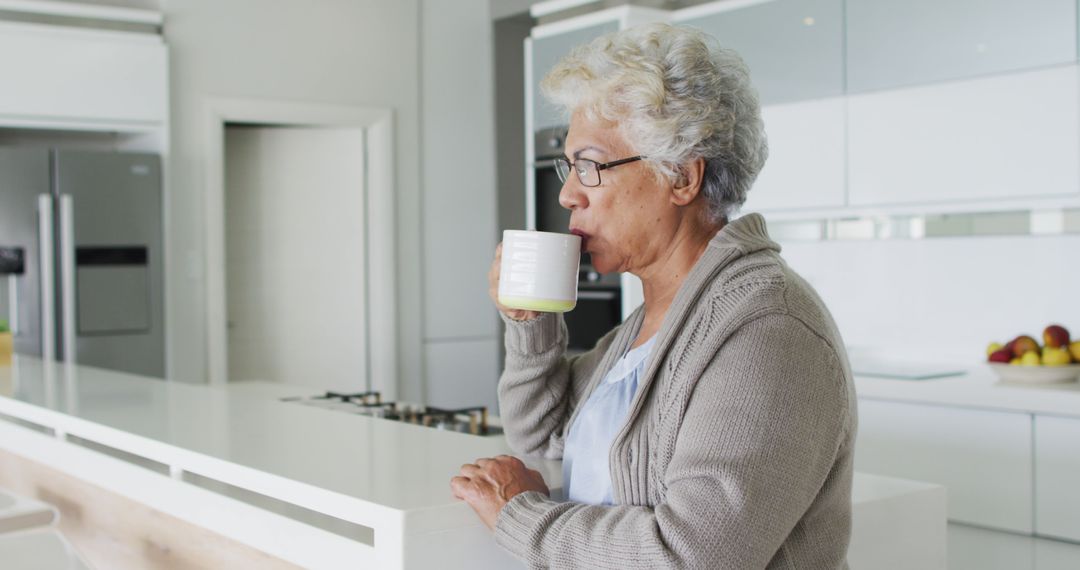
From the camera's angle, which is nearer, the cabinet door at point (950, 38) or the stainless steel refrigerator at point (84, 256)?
the cabinet door at point (950, 38)

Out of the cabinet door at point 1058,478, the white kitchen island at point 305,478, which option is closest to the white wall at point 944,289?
the cabinet door at point 1058,478

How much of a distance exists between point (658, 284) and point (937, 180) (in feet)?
7.94

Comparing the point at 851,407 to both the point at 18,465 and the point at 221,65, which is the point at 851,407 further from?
the point at 221,65

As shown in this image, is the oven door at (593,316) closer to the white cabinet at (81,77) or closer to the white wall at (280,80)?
the white wall at (280,80)

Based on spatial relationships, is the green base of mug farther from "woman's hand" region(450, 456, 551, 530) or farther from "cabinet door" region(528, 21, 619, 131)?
"cabinet door" region(528, 21, 619, 131)

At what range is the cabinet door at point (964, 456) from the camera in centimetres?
278

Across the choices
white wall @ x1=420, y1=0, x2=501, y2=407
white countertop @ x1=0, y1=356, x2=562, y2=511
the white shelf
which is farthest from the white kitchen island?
white wall @ x1=420, y1=0, x2=501, y2=407

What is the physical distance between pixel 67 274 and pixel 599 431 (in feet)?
11.9

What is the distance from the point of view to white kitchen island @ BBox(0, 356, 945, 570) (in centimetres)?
121

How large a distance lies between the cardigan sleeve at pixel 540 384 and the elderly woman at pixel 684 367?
0.23 feet

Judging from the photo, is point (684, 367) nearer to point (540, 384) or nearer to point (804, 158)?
point (540, 384)

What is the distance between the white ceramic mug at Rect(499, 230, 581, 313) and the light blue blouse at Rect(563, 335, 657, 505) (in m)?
0.11

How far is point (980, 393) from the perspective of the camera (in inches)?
113

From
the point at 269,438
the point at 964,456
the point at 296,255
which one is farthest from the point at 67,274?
the point at 964,456
